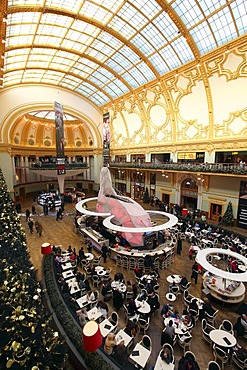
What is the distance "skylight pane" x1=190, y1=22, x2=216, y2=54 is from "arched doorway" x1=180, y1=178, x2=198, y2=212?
12.8 metres

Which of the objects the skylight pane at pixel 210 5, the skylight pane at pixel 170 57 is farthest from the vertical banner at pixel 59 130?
the skylight pane at pixel 210 5

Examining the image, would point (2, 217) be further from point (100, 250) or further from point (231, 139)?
point (231, 139)

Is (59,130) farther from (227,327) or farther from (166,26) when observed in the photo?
(227,327)

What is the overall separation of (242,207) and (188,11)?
1720cm

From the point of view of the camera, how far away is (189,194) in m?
22.4

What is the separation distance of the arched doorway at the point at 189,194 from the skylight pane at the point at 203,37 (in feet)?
42.0

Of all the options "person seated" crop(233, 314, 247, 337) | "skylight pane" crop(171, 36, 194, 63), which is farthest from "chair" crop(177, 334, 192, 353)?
"skylight pane" crop(171, 36, 194, 63)

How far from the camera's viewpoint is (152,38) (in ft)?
61.4

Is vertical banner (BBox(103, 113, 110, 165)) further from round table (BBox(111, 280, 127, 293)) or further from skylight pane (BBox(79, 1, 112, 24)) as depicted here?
round table (BBox(111, 280, 127, 293))

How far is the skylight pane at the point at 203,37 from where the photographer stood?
1563 cm

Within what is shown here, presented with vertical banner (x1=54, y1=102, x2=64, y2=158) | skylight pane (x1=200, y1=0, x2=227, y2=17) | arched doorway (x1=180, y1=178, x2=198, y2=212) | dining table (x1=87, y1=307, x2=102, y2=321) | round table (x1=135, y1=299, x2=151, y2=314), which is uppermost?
skylight pane (x1=200, y1=0, x2=227, y2=17)

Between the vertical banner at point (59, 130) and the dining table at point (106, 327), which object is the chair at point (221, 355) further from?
the vertical banner at point (59, 130)

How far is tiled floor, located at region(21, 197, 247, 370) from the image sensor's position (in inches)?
254

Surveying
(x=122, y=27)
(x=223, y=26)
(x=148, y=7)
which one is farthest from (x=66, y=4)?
(x=223, y=26)
